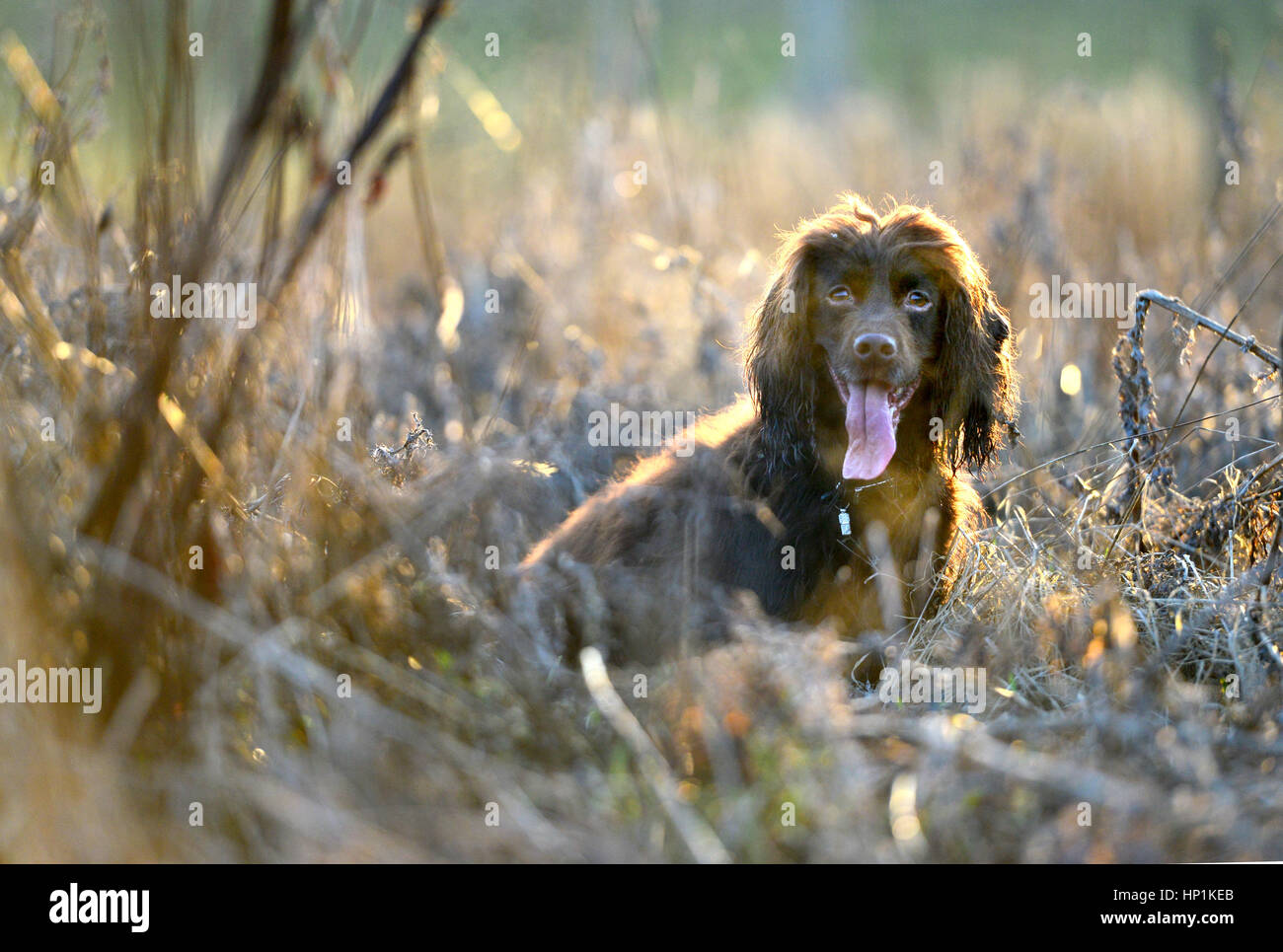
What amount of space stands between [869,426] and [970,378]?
0.49 metres

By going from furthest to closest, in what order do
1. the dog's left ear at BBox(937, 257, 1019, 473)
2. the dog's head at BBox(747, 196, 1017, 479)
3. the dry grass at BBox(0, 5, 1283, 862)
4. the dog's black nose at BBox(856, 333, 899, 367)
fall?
the dog's left ear at BBox(937, 257, 1019, 473) < the dog's head at BBox(747, 196, 1017, 479) < the dog's black nose at BBox(856, 333, 899, 367) < the dry grass at BBox(0, 5, 1283, 862)

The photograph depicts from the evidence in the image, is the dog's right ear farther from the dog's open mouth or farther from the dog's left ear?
the dog's left ear

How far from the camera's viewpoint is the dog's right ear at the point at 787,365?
3.90 metres

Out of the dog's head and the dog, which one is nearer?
the dog

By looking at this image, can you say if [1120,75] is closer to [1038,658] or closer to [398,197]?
[398,197]

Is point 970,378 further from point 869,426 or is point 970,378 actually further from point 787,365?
point 787,365

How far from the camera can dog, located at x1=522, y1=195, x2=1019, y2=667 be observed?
377 cm

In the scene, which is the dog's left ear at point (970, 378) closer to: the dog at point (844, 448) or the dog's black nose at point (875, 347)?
the dog at point (844, 448)

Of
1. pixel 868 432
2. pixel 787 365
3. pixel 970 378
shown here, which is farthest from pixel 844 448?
pixel 970 378

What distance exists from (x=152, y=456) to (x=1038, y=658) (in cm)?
258

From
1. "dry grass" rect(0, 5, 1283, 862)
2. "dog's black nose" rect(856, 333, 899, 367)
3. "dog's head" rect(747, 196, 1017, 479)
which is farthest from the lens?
"dog's head" rect(747, 196, 1017, 479)

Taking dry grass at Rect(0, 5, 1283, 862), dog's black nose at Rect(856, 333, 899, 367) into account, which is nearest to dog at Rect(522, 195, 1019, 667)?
dog's black nose at Rect(856, 333, 899, 367)

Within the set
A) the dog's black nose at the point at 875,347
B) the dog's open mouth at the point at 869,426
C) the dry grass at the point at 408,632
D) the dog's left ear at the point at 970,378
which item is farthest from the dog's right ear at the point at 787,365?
the dry grass at the point at 408,632

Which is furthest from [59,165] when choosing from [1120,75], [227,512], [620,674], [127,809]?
[1120,75]
